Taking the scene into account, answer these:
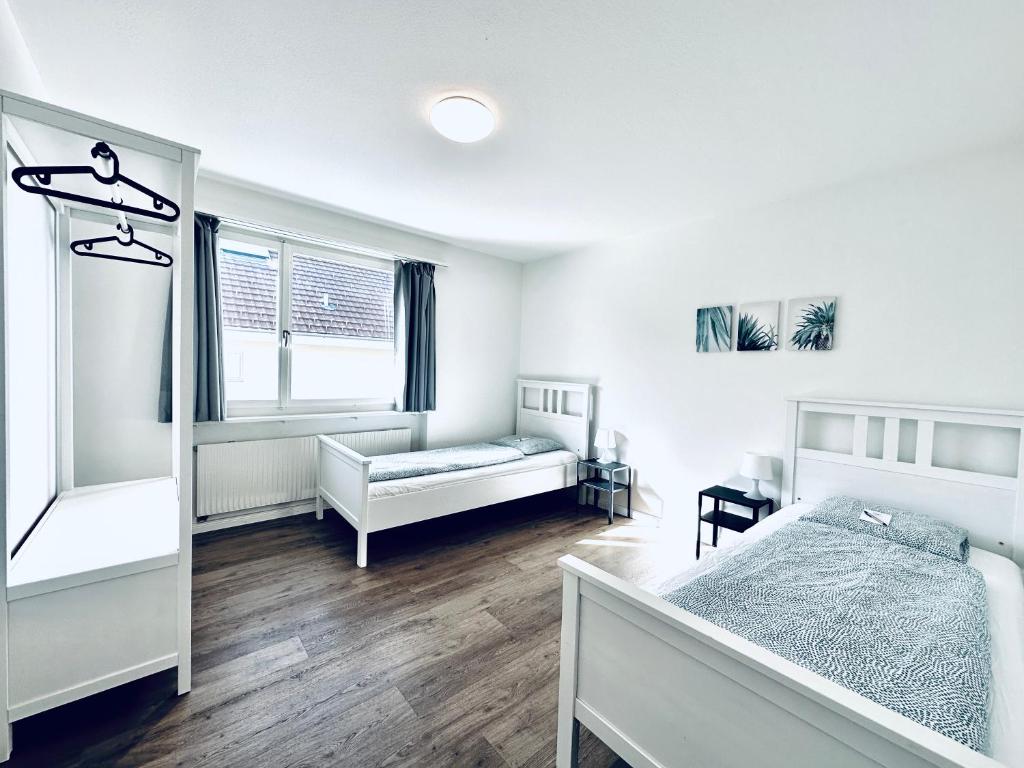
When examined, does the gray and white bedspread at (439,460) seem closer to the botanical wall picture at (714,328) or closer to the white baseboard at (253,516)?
the white baseboard at (253,516)

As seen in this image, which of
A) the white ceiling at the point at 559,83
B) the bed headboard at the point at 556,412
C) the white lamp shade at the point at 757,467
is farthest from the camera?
the bed headboard at the point at 556,412

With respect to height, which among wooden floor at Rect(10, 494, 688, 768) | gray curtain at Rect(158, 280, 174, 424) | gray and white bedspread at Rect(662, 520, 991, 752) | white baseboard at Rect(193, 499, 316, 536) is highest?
gray curtain at Rect(158, 280, 174, 424)

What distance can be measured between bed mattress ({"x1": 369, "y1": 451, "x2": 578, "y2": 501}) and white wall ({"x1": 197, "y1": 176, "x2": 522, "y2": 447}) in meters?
0.95

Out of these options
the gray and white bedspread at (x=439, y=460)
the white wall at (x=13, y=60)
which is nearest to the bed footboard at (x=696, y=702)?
the gray and white bedspread at (x=439, y=460)

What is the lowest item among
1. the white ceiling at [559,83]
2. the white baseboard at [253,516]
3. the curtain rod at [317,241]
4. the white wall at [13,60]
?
the white baseboard at [253,516]

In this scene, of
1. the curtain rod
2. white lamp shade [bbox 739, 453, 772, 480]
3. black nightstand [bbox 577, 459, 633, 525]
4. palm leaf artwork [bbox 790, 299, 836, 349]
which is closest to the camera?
palm leaf artwork [bbox 790, 299, 836, 349]

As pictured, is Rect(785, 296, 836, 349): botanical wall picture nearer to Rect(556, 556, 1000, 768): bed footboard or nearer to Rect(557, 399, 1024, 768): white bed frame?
Rect(557, 399, 1024, 768): white bed frame

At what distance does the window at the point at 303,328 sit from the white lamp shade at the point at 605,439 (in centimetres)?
202

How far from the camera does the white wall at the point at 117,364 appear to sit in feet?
8.29

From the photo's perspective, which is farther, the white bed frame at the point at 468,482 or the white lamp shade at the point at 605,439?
the white lamp shade at the point at 605,439

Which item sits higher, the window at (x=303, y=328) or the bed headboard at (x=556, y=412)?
the window at (x=303, y=328)

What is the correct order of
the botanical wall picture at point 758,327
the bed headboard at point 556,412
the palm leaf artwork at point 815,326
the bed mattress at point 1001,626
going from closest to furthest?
the bed mattress at point 1001,626 → the palm leaf artwork at point 815,326 → the botanical wall picture at point 758,327 → the bed headboard at point 556,412

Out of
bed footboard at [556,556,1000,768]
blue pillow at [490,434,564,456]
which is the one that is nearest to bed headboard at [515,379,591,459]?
blue pillow at [490,434,564,456]

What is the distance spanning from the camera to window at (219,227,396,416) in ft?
10.5
